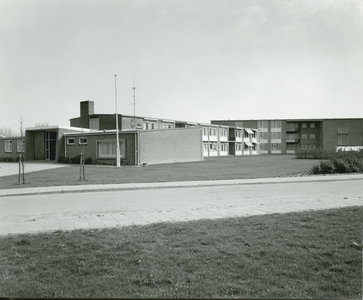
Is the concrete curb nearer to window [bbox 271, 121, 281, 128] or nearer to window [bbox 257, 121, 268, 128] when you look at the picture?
window [bbox 257, 121, 268, 128]

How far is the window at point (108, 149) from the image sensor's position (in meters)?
36.3

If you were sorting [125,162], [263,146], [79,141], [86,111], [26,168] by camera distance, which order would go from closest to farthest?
1. [26,168]
2. [125,162]
3. [79,141]
4. [86,111]
5. [263,146]

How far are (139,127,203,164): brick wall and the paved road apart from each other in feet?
73.0

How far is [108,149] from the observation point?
3712 centimetres

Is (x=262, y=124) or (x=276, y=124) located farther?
(x=262, y=124)

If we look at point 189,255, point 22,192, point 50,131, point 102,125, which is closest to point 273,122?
point 102,125

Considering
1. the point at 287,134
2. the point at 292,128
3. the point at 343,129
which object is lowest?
the point at 287,134

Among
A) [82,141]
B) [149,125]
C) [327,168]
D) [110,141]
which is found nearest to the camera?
[327,168]

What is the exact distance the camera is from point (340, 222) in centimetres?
692

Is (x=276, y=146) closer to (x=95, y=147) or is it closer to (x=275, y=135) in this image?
(x=275, y=135)

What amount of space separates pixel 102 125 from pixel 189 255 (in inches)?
1947

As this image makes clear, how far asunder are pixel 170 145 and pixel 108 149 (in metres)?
7.10

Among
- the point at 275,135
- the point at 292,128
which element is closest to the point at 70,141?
the point at 275,135

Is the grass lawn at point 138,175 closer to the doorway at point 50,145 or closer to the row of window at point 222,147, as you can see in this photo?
the doorway at point 50,145
